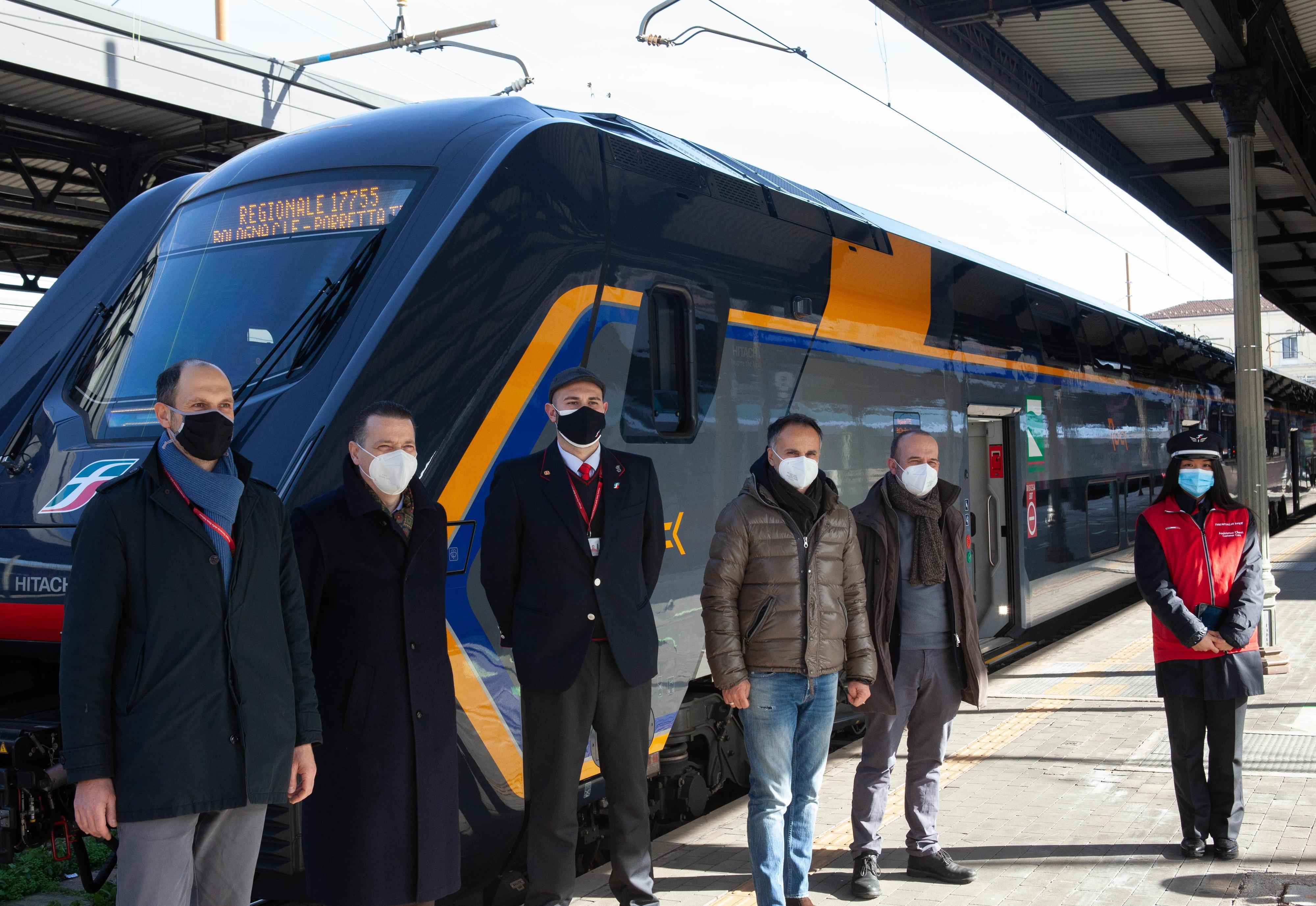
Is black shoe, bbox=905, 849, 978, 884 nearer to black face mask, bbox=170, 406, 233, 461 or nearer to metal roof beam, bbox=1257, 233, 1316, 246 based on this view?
black face mask, bbox=170, 406, 233, 461

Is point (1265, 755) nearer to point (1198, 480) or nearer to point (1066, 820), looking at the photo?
point (1066, 820)

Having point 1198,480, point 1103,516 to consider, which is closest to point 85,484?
point 1198,480

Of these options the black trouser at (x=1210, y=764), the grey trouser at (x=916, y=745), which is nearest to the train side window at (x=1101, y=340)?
the black trouser at (x=1210, y=764)

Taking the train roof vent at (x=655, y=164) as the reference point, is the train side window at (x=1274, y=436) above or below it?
below

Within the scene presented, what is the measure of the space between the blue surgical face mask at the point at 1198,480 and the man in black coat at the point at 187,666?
3.44m

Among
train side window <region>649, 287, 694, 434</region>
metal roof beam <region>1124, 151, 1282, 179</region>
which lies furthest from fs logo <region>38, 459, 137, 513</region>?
metal roof beam <region>1124, 151, 1282, 179</region>

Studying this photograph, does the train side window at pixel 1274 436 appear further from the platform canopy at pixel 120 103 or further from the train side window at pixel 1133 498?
the platform canopy at pixel 120 103

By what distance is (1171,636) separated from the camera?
187 inches

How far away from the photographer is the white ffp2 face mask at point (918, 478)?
453 centimetres

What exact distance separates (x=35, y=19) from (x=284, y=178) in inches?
305

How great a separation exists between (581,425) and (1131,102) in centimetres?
946

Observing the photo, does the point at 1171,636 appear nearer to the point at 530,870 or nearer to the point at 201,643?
the point at 530,870

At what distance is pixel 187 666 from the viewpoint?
2.77 metres

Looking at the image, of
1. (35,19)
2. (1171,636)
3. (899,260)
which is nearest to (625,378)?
(1171,636)
